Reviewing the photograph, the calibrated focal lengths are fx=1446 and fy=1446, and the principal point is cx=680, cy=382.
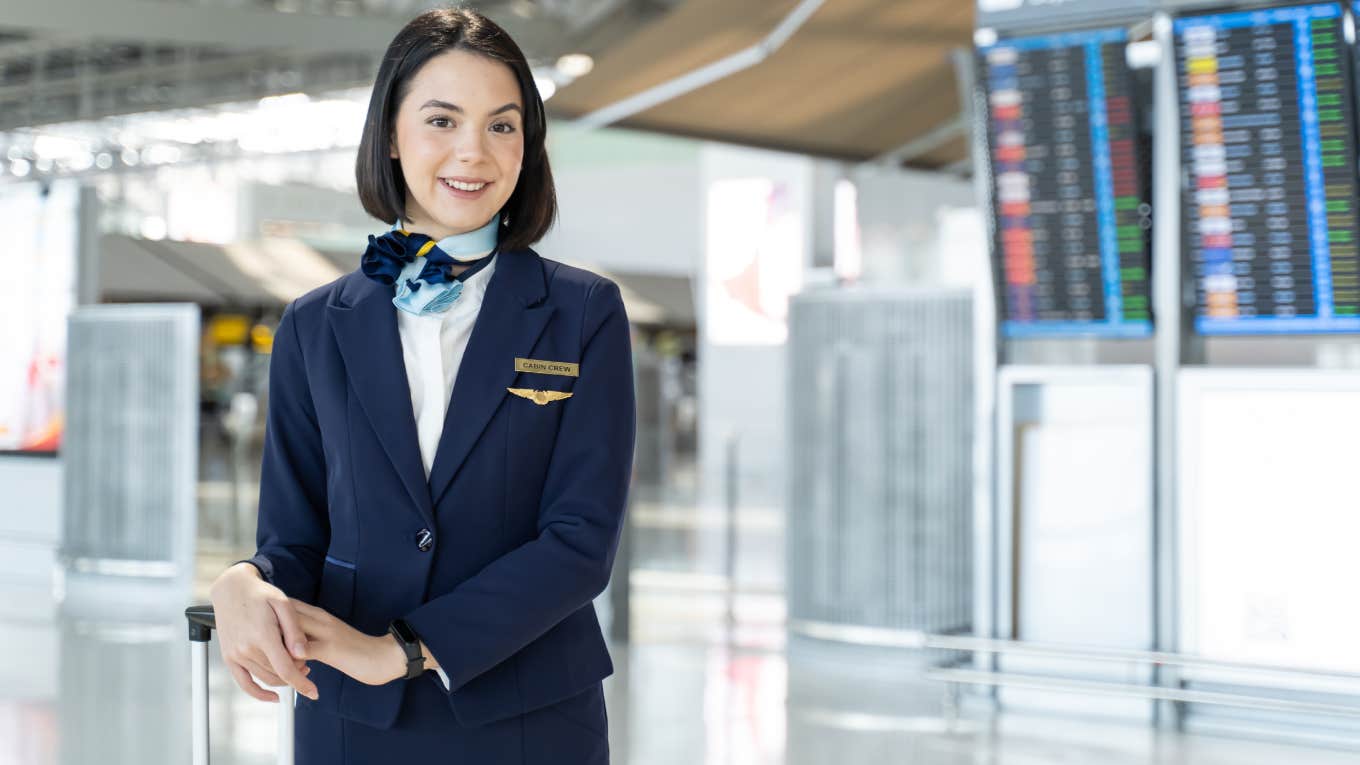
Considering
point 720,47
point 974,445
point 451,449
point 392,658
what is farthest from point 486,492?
point 720,47

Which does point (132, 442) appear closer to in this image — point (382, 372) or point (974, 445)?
point (974, 445)

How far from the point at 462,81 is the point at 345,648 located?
1.53ft

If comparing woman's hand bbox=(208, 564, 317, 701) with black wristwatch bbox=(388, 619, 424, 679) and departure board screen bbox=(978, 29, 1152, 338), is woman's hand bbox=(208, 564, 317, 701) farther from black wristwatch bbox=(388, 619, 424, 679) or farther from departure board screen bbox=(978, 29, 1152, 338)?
departure board screen bbox=(978, 29, 1152, 338)

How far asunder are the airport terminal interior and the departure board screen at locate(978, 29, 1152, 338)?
0.04 feet

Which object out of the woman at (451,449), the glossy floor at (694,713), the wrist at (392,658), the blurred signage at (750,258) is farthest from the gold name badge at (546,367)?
the blurred signage at (750,258)

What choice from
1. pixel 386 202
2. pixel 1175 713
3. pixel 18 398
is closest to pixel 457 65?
pixel 386 202

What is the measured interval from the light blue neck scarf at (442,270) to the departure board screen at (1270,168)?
12.7 ft

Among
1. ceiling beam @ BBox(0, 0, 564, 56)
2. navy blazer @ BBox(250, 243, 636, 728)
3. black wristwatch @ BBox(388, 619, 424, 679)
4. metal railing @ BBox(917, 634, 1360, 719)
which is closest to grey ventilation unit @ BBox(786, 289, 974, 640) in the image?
metal railing @ BBox(917, 634, 1360, 719)

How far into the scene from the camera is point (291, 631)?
1.05m

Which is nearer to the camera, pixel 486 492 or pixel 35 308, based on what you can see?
pixel 486 492

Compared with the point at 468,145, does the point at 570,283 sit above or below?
below

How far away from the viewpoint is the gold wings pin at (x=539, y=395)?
117 cm

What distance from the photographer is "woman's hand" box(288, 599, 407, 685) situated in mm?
1070

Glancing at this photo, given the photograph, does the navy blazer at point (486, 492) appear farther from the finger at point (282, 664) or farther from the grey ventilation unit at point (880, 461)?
the grey ventilation unit at point (880, 461)
